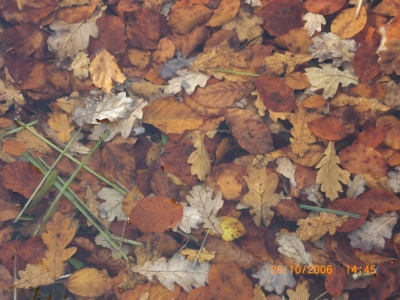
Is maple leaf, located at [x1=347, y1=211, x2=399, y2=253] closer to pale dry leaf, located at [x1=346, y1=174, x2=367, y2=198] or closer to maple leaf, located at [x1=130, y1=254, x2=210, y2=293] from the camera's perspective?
pale dry leaf, located at [x1=346, y1=174, x2=367, y2=198]

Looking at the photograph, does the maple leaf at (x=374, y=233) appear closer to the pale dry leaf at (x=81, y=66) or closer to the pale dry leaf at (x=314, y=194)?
the pale dry leaf at (x=314, y=194)

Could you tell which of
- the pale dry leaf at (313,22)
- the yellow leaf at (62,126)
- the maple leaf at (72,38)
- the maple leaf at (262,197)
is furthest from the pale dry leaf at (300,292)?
the maple leaf at (72,38)

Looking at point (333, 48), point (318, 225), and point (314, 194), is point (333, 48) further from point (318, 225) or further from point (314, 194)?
point (318, 225)

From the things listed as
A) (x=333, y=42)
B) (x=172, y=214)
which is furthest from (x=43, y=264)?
(x=333, y=42)

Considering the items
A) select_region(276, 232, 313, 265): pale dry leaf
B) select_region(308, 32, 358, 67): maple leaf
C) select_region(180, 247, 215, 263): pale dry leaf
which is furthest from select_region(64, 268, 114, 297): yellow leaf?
select_region(308, 32, 358, 67): maple leaf

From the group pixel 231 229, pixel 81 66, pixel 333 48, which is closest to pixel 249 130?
pixel 231 229
